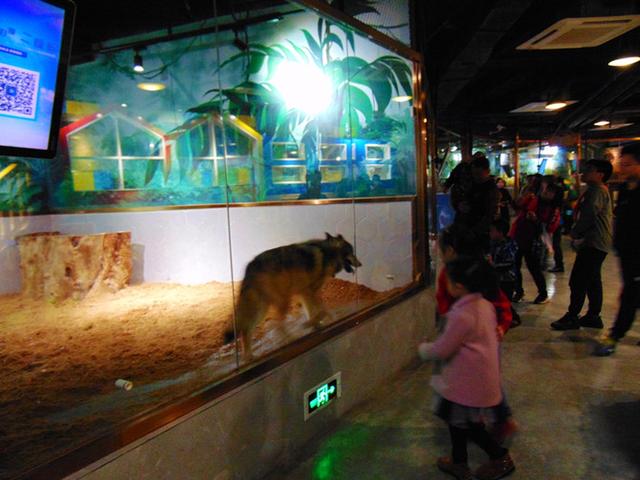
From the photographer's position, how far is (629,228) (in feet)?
11.1

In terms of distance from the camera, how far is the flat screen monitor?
1.79 meters

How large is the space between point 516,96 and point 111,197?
10.5 metres

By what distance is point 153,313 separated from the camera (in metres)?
4.54

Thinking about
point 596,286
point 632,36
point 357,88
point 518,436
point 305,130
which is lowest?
point 518,436

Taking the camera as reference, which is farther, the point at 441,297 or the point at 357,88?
the point at 357,88

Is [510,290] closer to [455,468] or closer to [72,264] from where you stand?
[455,468]

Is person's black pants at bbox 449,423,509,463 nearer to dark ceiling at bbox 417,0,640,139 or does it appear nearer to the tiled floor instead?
the tiled floor

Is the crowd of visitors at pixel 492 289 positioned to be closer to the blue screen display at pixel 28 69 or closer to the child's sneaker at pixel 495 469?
the child's sneaker at pixel 495 469

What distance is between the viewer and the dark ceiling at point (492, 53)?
15.2ft

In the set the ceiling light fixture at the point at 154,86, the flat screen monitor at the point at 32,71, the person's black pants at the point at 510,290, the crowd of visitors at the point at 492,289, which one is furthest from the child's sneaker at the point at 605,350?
the ceiling light fixture at the point at 154,86

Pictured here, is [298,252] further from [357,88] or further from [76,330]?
[76,330]

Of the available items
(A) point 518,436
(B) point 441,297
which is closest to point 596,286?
(A) point 518,436

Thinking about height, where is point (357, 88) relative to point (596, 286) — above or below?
above

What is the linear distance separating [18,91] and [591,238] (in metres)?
5.10
